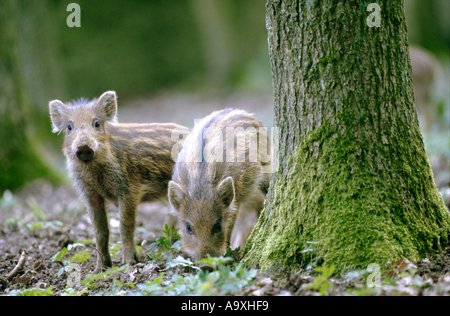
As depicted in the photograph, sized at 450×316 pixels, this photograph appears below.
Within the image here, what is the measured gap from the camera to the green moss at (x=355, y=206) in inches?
149

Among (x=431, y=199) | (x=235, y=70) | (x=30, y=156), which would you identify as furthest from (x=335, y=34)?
(x=235, y=70)

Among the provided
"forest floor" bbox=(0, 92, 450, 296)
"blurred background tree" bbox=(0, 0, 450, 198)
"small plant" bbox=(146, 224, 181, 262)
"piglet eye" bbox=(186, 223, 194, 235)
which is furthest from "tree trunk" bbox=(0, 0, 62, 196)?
"blurred background tree" bbox=(0, 0, 450, 198)

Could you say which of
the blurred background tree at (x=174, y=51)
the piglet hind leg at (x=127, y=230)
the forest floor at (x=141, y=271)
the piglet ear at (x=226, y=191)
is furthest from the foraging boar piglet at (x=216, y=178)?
the blurred background tree at (x=174, y=51)

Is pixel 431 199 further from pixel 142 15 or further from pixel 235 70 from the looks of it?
pixel 142 15

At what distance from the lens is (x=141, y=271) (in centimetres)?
466

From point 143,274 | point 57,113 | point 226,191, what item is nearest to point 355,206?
point 226,191

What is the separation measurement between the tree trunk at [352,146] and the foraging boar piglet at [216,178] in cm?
85

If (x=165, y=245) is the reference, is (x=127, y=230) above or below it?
above

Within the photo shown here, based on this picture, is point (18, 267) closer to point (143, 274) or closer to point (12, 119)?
point (143, 274)

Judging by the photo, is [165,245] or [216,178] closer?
[165,245]

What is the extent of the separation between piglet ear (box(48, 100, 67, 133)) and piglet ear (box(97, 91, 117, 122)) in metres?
0.44

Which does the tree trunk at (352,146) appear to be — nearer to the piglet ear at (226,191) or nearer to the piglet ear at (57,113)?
the piglet ear at (226,191)

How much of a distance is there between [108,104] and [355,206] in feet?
10.6

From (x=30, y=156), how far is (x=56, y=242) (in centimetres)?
379
